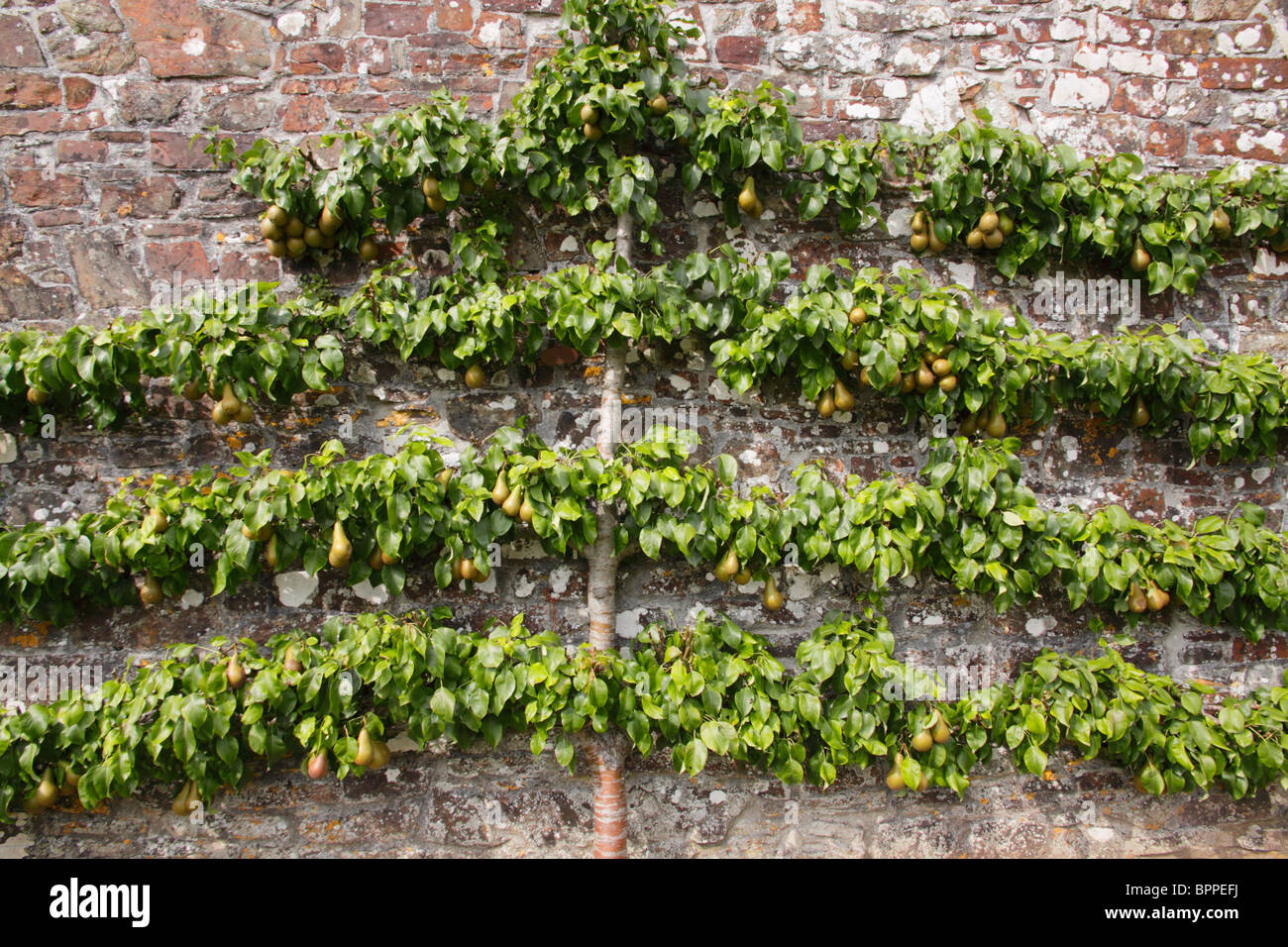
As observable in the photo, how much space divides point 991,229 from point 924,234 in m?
0.22

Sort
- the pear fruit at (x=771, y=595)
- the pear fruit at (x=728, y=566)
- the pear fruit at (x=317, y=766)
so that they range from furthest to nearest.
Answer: the pear fruit at (x=771, y=595) → the pear fruit at (x=728, y=566) → the pear fruit at (x=317, y=766)

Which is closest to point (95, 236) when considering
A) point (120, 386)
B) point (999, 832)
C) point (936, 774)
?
point (120, 386)

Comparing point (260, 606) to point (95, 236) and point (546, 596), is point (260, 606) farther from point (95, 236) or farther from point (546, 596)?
point (95, 236)

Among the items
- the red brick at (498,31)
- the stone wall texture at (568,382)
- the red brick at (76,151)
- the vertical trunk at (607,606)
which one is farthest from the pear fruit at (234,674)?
the red brick at (498,31)

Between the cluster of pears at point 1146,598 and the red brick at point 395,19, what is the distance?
3110 millimetres

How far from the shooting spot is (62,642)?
8.24 ft

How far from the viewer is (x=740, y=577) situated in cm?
251

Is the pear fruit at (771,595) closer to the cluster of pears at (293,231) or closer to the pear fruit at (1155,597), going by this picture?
the pear fruit at (1155,597)

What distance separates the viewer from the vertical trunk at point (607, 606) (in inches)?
97.2

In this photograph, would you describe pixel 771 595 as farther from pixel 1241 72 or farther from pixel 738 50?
pixel 1241 72

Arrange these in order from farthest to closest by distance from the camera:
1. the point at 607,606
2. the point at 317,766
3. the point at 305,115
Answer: the point at 305,115 < the point at 607,606 < the point at 317,766

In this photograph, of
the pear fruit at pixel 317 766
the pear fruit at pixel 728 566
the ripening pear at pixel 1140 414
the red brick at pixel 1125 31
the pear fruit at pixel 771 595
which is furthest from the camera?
the red brick at pixel 1125 31

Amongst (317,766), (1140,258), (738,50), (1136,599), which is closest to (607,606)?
(317,766)

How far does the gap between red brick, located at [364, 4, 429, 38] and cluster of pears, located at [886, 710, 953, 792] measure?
2.91 metres
